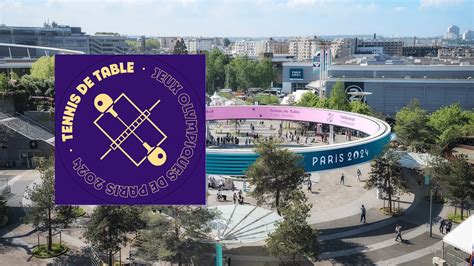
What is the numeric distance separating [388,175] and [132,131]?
70.4ft

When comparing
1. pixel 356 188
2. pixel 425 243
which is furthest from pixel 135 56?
pixel 356 188

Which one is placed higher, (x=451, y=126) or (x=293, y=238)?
(x=451, y=126)

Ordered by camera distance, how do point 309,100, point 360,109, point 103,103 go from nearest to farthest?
point 103,103
point 360,109
point 309,100

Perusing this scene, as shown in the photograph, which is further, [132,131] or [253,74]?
[253,74]

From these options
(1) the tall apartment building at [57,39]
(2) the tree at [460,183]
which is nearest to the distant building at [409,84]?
(2) the tree at [460,183]

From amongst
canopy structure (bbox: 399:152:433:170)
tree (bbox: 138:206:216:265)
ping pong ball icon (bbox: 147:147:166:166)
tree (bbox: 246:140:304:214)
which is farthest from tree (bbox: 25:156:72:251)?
canopy structure (bbox: 399:152:433:170)

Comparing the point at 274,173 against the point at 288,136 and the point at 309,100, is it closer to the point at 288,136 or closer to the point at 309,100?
the point at 288,136

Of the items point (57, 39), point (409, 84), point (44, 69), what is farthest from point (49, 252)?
point (57, 39)

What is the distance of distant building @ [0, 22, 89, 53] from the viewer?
147 metres

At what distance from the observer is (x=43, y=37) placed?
514 ft

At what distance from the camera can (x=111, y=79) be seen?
14.2 m

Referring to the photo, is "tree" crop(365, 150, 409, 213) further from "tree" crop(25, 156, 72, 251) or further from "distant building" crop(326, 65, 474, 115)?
"distant building" crop(326, 65, 474, 115)

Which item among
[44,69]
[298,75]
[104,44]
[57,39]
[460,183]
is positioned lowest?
[460,183]

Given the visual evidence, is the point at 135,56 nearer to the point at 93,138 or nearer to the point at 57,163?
the point at 93,138
